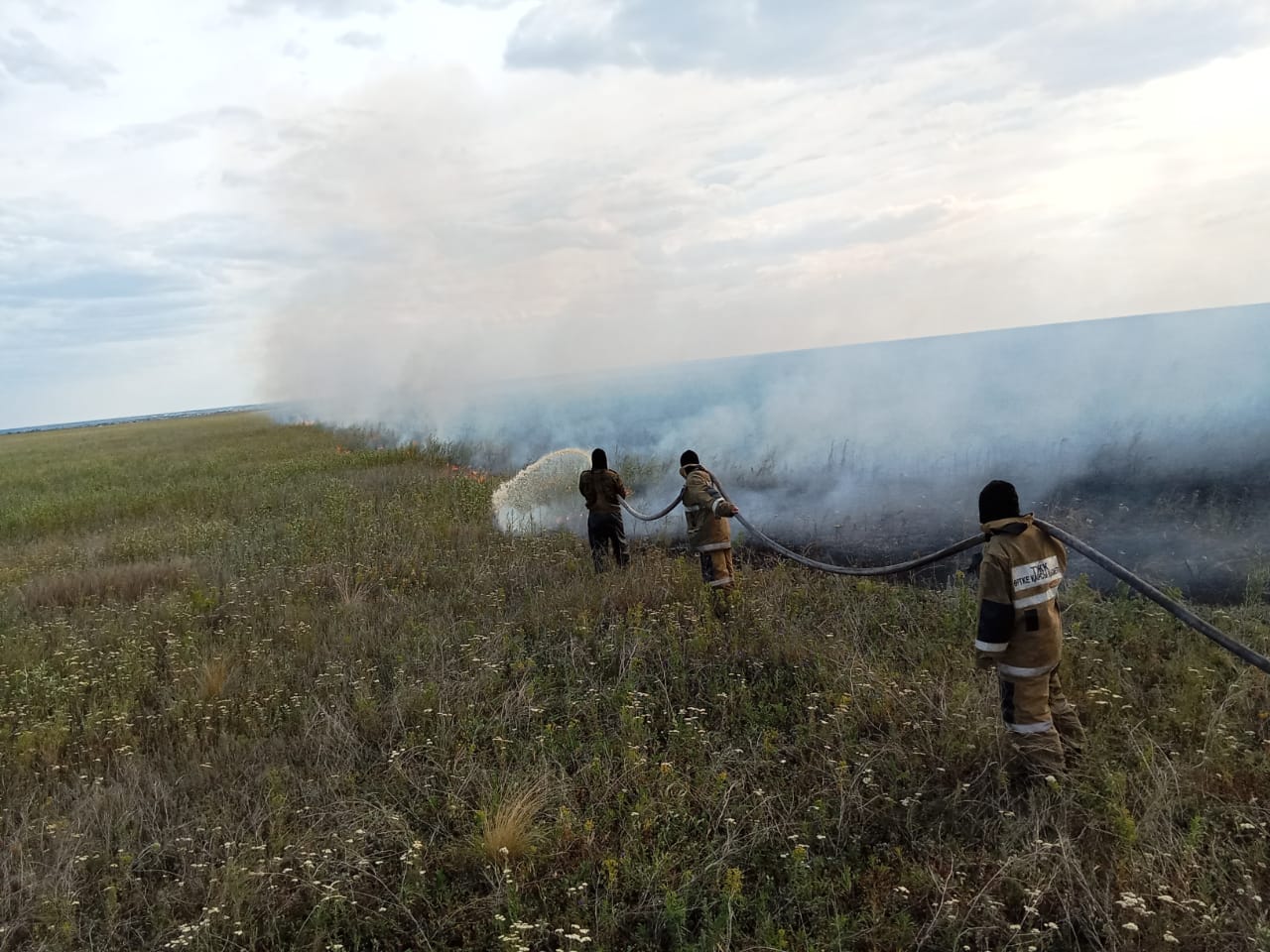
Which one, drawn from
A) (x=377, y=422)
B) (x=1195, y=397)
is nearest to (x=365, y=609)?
(x=1195, y=397)

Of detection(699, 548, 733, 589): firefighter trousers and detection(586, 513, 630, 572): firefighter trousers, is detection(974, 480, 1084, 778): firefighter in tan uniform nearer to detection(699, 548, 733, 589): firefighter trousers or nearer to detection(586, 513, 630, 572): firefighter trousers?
detection(699, 548, 733, 589): firefighter trousers

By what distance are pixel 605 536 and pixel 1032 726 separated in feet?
19.7

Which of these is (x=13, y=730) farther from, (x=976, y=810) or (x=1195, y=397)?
(x=1195, y=397)

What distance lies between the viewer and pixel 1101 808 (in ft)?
12.8

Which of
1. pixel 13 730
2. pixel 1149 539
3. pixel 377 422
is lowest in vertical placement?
pixel 1149 539

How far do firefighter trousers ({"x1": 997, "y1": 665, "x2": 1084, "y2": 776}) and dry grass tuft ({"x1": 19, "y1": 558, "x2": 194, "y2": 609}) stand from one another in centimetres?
1001

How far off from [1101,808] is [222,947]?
181 inches

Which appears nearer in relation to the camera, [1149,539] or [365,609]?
[365,609]

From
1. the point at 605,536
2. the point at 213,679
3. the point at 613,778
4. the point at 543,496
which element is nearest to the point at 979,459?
the point at 543,496

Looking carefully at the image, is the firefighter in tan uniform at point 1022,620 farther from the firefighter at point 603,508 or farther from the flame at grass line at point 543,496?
the flame at grass line at point 543,496

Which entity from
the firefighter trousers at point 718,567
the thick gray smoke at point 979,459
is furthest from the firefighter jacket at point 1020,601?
the thick gray smoke at point 979,459

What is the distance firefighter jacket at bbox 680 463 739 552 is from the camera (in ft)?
24.8

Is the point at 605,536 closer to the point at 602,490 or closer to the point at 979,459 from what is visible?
the point at 602,490

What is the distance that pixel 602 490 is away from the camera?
9219mm
